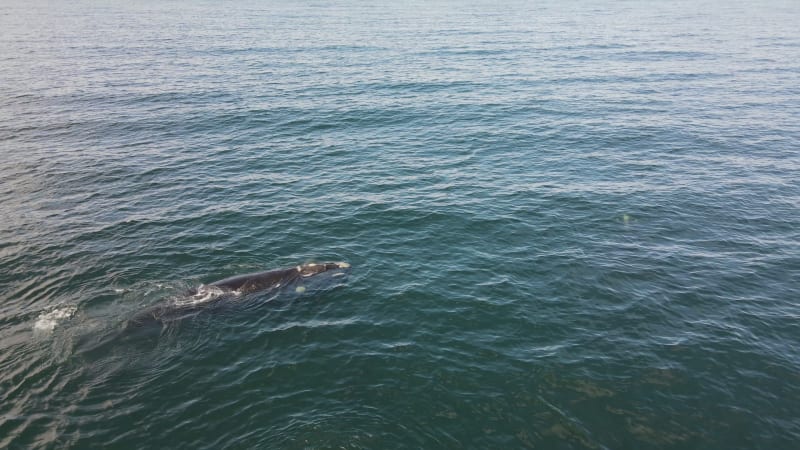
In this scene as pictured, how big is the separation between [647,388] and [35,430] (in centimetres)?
2213

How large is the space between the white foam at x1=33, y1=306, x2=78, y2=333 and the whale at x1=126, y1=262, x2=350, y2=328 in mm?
3327

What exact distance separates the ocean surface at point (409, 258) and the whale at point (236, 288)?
1.88 feet

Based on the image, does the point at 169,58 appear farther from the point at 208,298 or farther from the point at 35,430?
the point at 35,430

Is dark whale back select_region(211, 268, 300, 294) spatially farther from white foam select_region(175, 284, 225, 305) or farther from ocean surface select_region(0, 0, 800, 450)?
ocean surface select_region(0, 0, 800, 450)

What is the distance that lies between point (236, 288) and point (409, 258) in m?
9.55

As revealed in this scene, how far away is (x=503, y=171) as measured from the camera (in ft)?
123

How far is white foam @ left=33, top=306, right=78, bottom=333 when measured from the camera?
20.5 metres

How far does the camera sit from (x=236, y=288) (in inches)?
895

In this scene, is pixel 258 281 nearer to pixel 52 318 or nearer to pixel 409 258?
pixel 409 258

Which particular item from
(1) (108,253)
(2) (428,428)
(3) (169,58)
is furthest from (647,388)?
(3) (169,58)

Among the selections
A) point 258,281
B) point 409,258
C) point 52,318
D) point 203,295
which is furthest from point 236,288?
point 409,258

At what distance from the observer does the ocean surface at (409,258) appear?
1645cm

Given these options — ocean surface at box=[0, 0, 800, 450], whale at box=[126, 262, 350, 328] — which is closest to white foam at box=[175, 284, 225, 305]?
whale at box=[126, 262, 350, 328]

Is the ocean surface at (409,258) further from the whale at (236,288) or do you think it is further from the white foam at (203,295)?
the white foam at (203,295)
